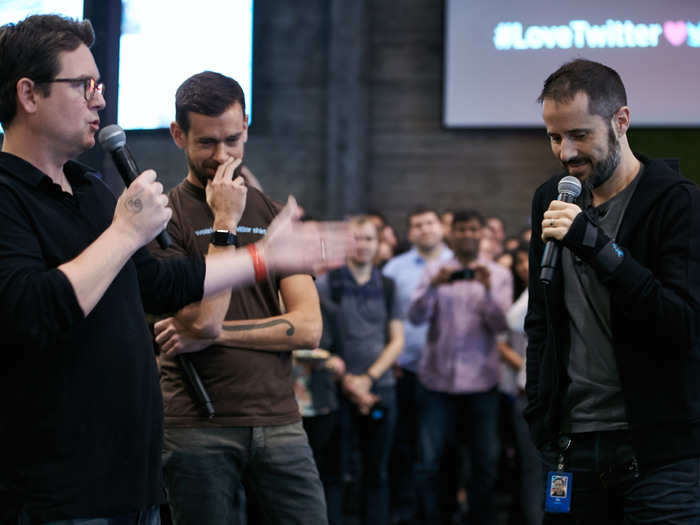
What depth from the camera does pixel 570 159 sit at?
2.11 meters

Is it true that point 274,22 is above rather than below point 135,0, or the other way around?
above

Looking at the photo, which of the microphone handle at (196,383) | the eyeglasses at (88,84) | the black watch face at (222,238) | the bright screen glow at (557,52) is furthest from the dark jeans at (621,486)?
the bright screen glow at (557,52)

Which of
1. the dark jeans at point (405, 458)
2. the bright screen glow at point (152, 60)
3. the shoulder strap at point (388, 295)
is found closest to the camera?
the bright screen glow at point (152, 60)

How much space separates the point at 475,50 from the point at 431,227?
118 inches

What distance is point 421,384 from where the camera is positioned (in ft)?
16.1

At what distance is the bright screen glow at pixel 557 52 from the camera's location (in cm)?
751

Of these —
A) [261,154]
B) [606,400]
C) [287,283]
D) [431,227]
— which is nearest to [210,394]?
[287,283]

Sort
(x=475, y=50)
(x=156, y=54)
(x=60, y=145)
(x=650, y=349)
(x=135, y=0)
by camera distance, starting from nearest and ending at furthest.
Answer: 1. (x=60, y=145)
2. (x=650, y=349)
3. (x=135, y=0)
4. (x=156, y=54)
5. (x=475, y=50)

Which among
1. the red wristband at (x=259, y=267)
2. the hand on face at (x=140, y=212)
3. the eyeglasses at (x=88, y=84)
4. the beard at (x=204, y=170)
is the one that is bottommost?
the red wristband at (x=259, y=267)

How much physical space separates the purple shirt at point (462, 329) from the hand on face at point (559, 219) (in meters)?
2.73

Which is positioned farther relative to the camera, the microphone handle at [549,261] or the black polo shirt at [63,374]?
the microphone handle at [549,261]

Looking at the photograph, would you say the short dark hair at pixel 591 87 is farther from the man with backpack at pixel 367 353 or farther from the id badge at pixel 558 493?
the man with backpack at pixel 367 353

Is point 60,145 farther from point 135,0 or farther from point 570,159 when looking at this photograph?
point 135,0

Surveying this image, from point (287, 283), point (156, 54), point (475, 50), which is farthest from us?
point (475, 50)
